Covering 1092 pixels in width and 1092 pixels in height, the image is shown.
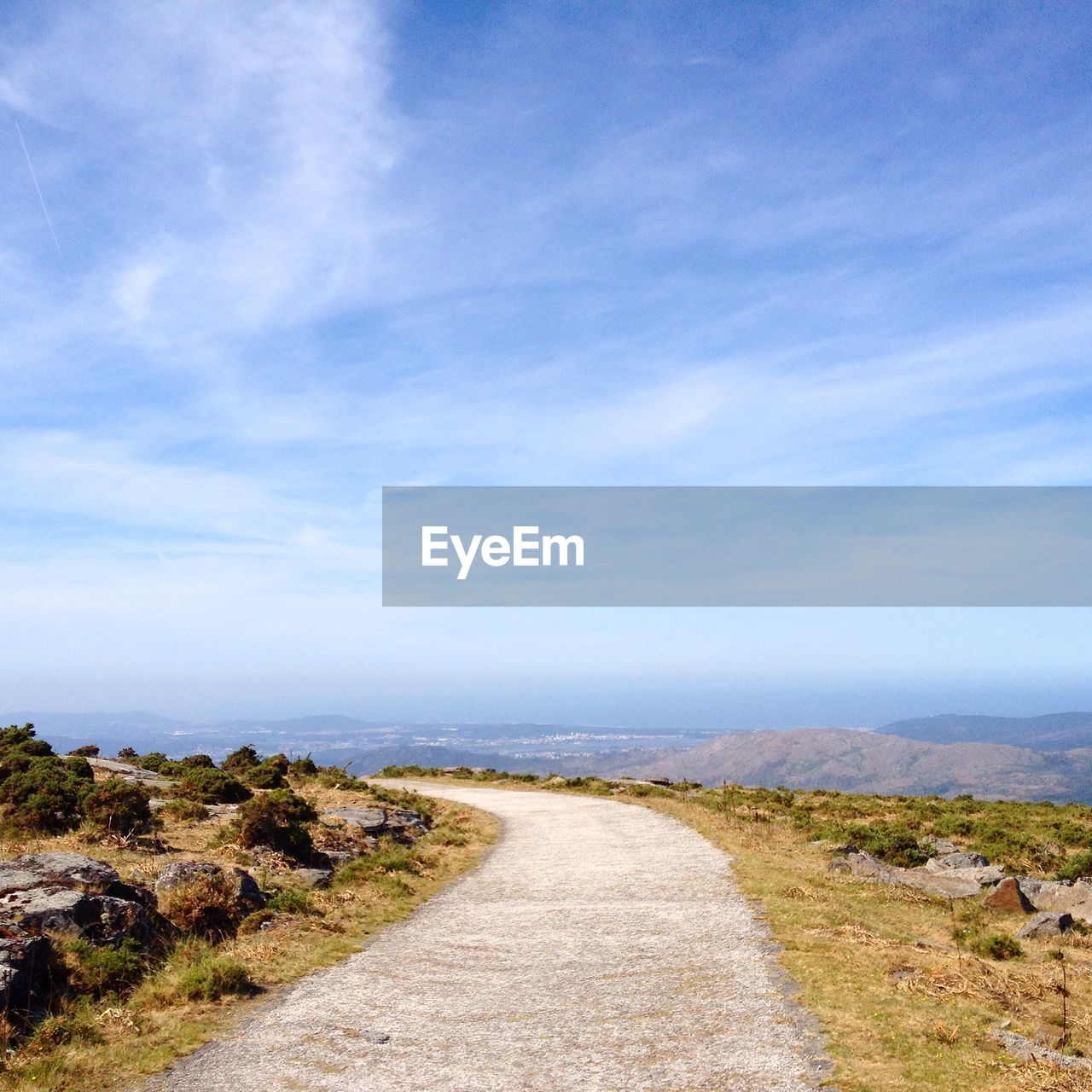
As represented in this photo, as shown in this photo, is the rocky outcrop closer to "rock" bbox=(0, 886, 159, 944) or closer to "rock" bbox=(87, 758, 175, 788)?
"rock" bbox=(0, 886, 159, 944)

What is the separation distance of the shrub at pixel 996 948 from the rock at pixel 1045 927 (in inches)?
59.3

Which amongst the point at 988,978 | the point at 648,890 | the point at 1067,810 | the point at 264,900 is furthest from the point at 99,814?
the point at 1067,810

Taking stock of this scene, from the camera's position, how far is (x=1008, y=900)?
60.9ft

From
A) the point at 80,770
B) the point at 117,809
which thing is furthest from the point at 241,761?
the point at 117,809

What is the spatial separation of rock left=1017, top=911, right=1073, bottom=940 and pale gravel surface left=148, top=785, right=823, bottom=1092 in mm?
5553

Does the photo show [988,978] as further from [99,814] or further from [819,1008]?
[99,814]

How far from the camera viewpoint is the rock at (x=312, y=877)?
17.6 metres

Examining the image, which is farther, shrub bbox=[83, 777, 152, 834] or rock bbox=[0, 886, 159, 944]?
shrub bbox=[83, 777, 152, 834]

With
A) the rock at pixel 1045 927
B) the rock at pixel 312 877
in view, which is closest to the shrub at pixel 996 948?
the rock at pixel 1045 927

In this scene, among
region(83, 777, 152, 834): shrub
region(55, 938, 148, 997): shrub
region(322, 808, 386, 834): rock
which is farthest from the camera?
region(322, 808, 386, 834): rock

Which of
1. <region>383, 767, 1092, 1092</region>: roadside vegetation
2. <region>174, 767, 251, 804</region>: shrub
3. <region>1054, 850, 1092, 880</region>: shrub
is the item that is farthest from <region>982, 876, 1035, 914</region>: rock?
<region>174, 767, 251, 804</region>: shrub

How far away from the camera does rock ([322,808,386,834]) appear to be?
25219 mm

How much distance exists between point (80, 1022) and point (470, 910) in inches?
335

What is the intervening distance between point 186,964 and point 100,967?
4.38 feet
